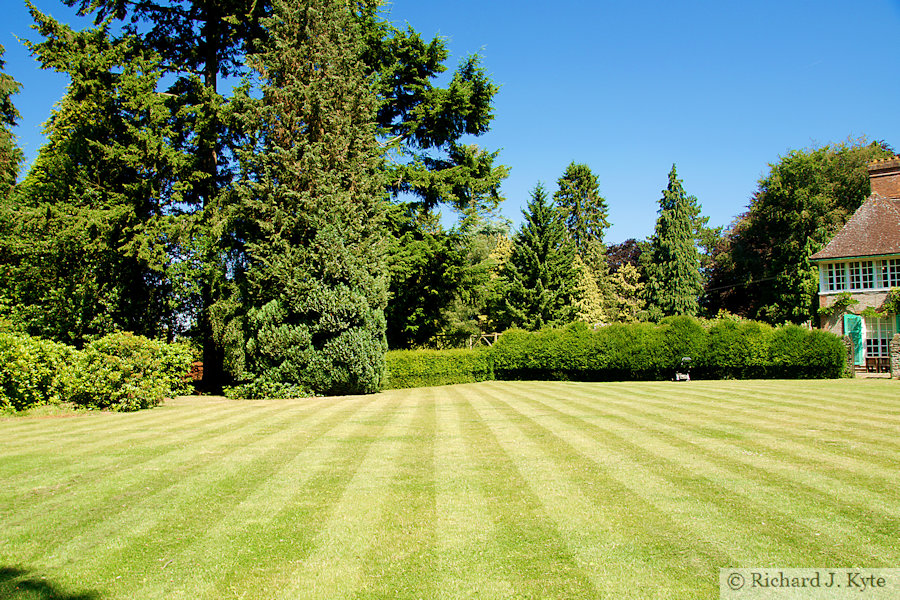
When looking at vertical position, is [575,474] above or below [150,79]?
below

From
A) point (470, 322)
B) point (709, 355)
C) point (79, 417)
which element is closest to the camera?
point (79, 417)

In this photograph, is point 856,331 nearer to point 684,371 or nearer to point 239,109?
point 684,371

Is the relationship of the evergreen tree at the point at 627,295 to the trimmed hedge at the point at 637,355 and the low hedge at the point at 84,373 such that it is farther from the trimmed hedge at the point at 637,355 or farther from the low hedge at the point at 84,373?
the low hedge at the point at 84,373

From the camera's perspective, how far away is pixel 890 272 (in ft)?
89.4

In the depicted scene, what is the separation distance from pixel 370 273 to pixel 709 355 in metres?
15.2

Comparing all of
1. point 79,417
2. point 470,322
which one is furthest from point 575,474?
point 470,322

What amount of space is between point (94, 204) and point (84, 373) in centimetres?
910

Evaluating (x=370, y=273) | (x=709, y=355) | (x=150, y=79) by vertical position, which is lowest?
(x=709, y=355)

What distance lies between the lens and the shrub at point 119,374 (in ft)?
44.8

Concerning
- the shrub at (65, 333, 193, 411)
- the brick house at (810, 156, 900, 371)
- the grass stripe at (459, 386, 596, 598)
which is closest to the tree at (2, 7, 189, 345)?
the shrub at (65, 333, 193, 411)

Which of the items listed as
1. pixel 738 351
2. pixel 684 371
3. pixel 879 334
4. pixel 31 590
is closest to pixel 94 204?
pixel 31 590

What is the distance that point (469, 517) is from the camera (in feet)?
18.1

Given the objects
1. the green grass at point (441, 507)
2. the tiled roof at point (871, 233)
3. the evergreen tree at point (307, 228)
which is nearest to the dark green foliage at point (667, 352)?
the evergreen tree at point (307, 228)

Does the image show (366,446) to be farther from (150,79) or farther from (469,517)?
(150,79)
